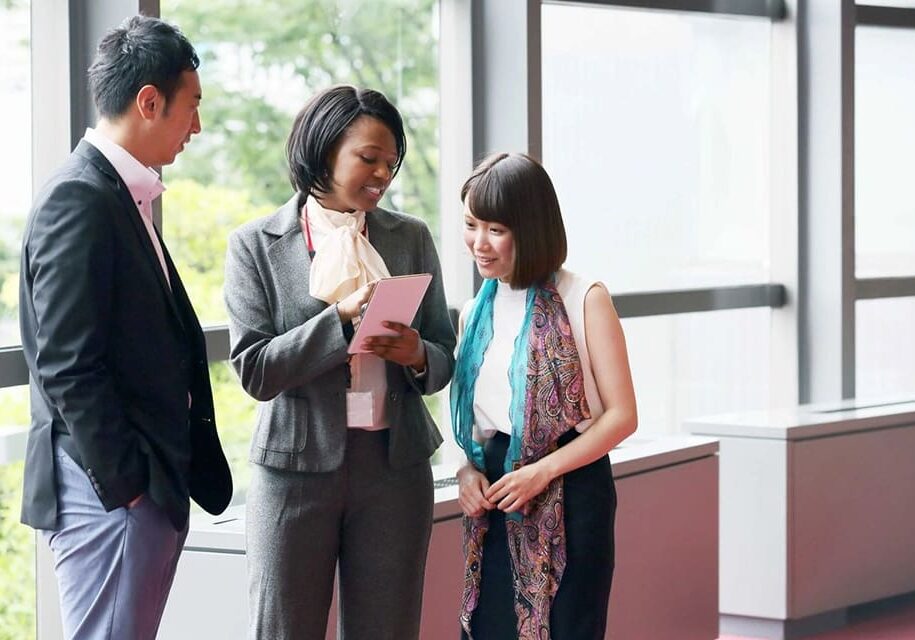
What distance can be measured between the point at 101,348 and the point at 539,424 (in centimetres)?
102

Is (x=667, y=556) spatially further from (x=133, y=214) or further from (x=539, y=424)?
(x=133, y=214)

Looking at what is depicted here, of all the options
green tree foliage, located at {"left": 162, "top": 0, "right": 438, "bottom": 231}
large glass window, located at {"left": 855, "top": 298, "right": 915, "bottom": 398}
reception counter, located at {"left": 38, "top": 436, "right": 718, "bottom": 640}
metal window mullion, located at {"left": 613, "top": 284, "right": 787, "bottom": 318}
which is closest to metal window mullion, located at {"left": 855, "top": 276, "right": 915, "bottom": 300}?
large glass window, located at {"left": 855, "top": 298, "right": 915, "bottom": 398}

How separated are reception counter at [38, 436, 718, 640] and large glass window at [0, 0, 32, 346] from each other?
A: 2.38 ft

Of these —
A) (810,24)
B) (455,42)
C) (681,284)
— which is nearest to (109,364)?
(455,42)

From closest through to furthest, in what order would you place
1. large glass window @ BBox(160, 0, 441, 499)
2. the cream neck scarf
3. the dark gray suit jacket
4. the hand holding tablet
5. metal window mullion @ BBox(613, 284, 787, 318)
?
the dark gray suit jacket → the hand holding tablet → the cream neck scarf → large glass window @ BBox(160, 0, 441, 499) → metal window mullion @ BBox(613, 284, 787, 318)

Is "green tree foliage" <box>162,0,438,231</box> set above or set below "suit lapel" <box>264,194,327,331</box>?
above

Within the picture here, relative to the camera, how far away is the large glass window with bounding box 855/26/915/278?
7.01 meters

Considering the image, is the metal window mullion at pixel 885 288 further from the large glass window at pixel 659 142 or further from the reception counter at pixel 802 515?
the reception counter at pixel 802 515

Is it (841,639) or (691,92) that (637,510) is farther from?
(691,92)

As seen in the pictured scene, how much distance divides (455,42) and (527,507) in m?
2.79

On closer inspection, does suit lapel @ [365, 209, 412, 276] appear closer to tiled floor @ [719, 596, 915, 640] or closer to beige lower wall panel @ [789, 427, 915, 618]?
beige lower wall panel @ [789, 427, 915, 618]

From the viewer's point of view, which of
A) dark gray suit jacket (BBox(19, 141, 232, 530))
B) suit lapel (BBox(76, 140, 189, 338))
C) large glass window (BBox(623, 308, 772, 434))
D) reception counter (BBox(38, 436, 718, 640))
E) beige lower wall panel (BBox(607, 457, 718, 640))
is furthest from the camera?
large glass window (BBox(623, 308, 772, 434))

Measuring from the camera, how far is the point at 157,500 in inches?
94.0

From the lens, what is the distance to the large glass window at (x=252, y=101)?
4.31m
